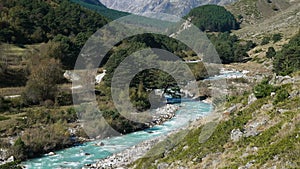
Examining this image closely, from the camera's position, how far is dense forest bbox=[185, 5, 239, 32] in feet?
519

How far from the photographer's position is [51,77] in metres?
46.6

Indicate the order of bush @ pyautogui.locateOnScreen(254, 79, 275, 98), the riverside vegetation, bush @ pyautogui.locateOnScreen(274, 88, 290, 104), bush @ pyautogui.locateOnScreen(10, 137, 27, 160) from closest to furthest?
bush @ pyautogui.locateOnScreen(274, 88, 290, 104), bush @ pyautogui.locateOnScreen(254, 79, 275, 98), bush @ pyautogui.locateOnScreen(10, 137, 27, 160), the riverside vegetation

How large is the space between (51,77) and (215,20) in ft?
416

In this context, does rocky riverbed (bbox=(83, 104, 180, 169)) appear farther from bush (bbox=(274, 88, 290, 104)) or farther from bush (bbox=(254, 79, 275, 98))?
bush (bbox=(274, 88, 290, 104))

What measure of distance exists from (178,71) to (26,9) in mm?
41361

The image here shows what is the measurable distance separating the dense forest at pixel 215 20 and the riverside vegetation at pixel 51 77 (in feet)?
210

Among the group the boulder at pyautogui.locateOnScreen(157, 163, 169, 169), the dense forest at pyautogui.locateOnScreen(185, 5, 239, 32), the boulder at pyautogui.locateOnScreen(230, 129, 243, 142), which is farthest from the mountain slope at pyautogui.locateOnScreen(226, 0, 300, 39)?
the boulder at pyautogui.locateOnScreen(157, 163, 169, 169)

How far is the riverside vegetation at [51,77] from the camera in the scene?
30188 millimetres

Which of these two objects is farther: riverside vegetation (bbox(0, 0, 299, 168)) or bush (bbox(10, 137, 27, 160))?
riverside vegetation (bbox(0, 0, 299, 168))

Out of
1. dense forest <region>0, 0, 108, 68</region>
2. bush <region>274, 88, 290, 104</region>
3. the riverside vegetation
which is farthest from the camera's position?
dense forest <region>0, 0, 108, 68</region>

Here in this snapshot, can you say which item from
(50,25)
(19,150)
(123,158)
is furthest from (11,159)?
(50,25)

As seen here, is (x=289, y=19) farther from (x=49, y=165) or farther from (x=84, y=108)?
(x=49, y=165)

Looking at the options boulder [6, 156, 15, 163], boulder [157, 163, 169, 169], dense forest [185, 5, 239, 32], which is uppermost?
dense forest [185, 5, 239, 32]

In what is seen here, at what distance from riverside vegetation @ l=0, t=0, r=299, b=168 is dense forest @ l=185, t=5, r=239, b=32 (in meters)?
64.0
